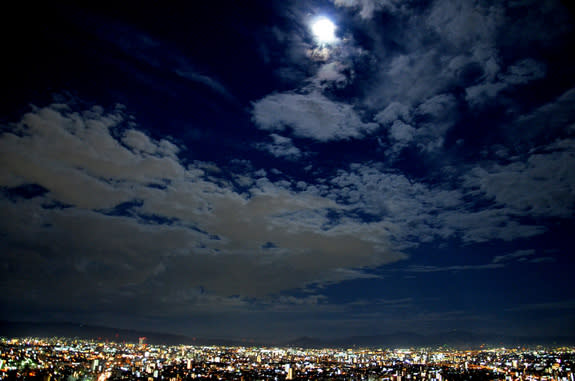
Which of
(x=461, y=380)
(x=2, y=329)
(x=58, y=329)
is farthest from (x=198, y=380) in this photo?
(x=58, y=329)

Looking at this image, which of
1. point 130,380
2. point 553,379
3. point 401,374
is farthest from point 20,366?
point 553,379

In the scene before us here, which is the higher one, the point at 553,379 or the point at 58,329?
the point at 553,379

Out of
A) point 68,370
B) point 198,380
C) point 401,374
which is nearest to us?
point 198,380

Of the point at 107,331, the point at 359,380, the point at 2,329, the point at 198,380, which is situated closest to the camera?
the point at 198,380

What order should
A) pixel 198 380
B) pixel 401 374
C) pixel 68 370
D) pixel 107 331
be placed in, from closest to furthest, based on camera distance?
pixel 198 380, pixel 68 370, pixel 401 374, pixel 107 331

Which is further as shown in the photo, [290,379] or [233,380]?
[290,379]

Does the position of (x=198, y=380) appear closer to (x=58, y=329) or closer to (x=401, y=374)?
(x=401, y=374)

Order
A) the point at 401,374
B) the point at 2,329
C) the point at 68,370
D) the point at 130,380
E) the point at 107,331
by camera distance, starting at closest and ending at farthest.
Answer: the point at 130,380, the point at 68,370, the point at 401,374, the point at 2,329, the point at 107,331

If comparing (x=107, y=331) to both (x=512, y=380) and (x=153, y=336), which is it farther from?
(x=512, y=380)

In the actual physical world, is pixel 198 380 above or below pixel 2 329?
above
